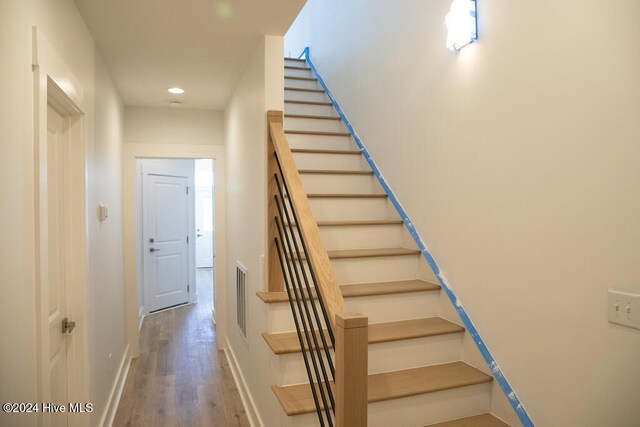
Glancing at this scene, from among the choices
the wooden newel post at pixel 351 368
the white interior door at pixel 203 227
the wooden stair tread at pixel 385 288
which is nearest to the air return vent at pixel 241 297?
the wooden stair tread at pixel 385 288

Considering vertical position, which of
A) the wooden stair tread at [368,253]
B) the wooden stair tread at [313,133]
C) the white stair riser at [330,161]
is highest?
the wooden stair tread at [313,133]

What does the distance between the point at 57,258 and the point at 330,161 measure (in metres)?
2.12

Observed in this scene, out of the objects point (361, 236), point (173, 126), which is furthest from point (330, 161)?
point (173, 126)

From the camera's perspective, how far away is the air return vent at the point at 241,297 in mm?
3242

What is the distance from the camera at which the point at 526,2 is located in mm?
1966

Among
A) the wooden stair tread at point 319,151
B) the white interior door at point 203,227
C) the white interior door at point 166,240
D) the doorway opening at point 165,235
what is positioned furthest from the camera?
the white interior door at point 203,227

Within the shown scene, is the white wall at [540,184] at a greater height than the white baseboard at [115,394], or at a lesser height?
greater

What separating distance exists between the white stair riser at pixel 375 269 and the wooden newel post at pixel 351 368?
133 cm

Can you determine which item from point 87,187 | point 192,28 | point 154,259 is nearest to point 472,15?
point 192,28

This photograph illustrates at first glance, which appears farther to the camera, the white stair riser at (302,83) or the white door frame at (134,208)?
the white stair riser at (302,83)

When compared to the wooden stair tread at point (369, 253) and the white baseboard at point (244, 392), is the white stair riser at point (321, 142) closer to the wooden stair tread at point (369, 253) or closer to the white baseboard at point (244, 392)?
the wooden stair tread at point (369, 253)

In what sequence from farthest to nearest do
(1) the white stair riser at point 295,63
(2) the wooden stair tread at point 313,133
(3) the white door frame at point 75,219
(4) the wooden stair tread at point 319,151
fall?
(1) the white stair riser at point 295,63, (2) the wooden stair tread at point 313,133, (4) the wooden stair tread at point 319,151, (3) the white door frame at point 75,219

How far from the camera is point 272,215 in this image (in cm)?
244

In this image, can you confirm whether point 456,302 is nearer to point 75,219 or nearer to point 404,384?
point 404,384
